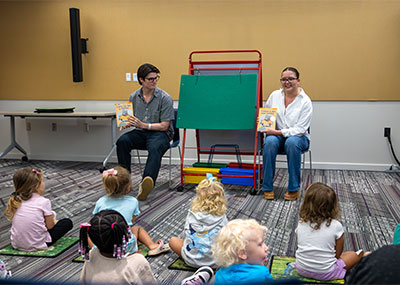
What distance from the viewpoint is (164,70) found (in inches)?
214

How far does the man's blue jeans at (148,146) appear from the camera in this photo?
387 centimetres

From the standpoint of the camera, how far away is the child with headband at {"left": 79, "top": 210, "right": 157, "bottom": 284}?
1.48 meters

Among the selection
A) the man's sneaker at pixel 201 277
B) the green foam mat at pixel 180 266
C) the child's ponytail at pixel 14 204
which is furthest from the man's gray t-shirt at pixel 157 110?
the man's sneaker at pixel 201 277

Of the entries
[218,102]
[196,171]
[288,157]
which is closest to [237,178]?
[196,171]

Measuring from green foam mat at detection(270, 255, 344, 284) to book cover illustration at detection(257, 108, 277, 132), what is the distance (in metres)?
1.66

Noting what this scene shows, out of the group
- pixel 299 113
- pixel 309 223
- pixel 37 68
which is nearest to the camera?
pixel 309 223

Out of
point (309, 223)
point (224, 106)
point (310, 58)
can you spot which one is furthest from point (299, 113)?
point (309, 223)

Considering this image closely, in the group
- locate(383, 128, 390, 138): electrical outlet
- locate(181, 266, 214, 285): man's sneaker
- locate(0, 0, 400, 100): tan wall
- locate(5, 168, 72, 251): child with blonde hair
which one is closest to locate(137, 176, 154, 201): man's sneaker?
locate(5, 168, 72, 251): child with blonde hair

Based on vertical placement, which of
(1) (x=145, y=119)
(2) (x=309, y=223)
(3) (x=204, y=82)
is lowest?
(2) (x=309, y=223)

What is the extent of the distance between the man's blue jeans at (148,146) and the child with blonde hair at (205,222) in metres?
1.73

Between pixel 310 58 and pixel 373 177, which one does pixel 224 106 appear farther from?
pixel 373 177

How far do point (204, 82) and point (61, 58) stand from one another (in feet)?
8.42

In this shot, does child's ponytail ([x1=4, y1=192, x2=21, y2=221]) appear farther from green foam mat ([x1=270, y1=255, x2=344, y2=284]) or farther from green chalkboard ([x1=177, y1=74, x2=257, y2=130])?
green chalkboard ([x1=177, y1=74, x2=257, y2=130])

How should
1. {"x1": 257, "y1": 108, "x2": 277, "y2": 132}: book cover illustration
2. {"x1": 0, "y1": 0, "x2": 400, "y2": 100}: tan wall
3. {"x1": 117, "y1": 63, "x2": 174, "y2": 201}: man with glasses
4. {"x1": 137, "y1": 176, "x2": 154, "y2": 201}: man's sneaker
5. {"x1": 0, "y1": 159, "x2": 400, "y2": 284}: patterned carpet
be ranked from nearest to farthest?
{"x1": 0, "y1": 159, "x2": 400, "y2": 284}: patterned carpet
{"x1": 137, "y1": 176, "x2": 154, "y2": 201}: man's sneaker
{"x1": 257, "y1": 108, "x2": 277, "y2": 132}: book cover illustration
{"x1": 117, "y1": 63, "x2": 174, "y2": 201}: man with glasses
{"x1": 0, "y1": 0, "x2": 400, "y2": 100}: tan wall
